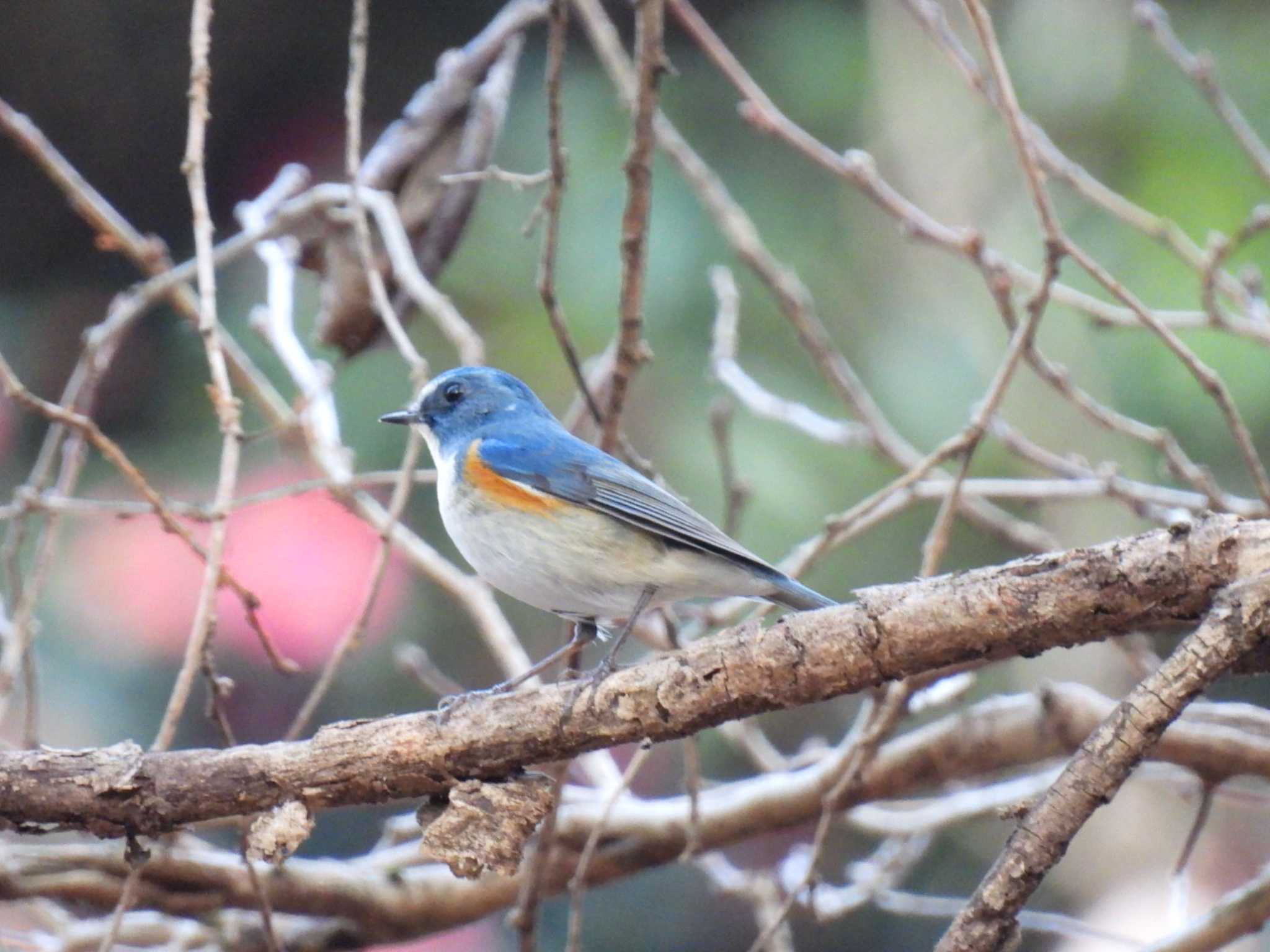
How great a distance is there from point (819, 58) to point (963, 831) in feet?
12.4

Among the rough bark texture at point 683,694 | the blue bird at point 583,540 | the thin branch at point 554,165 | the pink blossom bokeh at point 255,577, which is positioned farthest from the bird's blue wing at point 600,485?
the pink blossom bokeh at point 255,577

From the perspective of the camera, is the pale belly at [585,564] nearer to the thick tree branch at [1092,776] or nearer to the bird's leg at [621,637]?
the bird's leg at [621,637]

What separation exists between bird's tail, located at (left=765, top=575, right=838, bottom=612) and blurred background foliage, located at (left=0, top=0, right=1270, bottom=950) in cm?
214

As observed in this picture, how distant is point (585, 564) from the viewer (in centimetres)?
309

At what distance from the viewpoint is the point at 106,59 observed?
687cm

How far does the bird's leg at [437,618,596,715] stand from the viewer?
2483mm

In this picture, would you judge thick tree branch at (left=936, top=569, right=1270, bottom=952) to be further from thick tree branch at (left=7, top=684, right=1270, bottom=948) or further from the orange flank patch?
the orange flank patch

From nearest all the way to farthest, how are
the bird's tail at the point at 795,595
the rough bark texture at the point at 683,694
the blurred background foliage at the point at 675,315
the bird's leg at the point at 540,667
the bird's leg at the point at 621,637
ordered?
the rough bark texture at the point at 683,694
the bird's leg at the point at 621,637
the bird's leg at the point at 540,667
the bird's tail at the point at 795,595
the blurred background foliage at the point at 675,315

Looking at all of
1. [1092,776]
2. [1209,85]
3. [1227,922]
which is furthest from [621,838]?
[1209,85]

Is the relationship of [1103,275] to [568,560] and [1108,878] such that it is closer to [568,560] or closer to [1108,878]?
[568,560]

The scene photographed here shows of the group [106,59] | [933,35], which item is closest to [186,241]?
[106,59]

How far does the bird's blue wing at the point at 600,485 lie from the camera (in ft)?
9.81

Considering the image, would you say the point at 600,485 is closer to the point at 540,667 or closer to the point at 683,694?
the point at 540,667

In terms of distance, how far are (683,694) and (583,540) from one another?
107 cm
